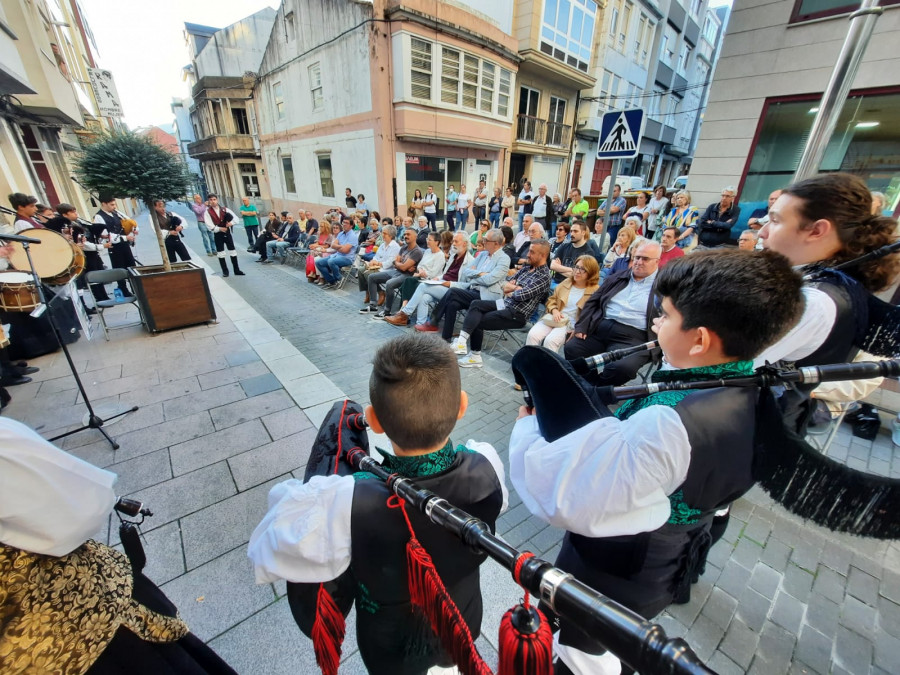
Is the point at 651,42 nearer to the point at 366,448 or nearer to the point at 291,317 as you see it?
the point at 291,317

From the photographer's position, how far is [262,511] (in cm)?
232

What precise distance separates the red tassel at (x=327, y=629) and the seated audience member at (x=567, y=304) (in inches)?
129

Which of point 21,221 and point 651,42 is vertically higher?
point 651,42

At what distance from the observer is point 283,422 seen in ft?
10.5

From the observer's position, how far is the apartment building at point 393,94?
1207 cm

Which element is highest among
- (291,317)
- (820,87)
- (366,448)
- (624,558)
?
(820,87)

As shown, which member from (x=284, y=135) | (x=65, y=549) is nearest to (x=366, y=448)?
(x=65, y=549)

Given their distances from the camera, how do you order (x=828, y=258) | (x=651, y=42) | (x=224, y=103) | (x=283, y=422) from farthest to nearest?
(x=224, y=103)
(x=651, y=42)
(x=283, y=422)
(x=828, y=258)

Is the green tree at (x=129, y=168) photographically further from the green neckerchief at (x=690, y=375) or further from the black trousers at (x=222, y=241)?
the green neckerchief at (x=690, y=375)

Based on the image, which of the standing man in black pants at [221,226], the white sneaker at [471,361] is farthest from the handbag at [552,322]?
the standing man in black pants at [221,226]

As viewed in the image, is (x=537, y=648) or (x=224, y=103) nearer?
(x=537, y=648)

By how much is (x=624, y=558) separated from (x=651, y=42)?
97.3 ft

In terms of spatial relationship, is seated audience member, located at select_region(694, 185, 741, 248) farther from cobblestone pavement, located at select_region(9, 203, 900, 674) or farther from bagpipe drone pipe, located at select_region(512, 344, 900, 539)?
bagpipe drone pipe, located at select_region(512, 344, 900, 539)

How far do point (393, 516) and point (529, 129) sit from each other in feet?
65.5
